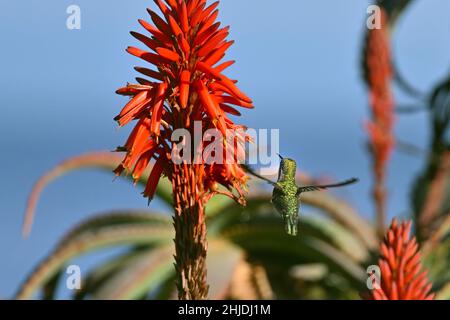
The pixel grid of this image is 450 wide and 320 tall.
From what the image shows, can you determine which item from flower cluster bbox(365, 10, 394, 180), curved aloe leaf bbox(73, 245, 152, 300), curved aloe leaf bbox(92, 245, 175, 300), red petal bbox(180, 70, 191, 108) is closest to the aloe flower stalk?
red petal bbox(180, 70, 191, 108)

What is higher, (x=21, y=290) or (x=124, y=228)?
(x=124, y=228)

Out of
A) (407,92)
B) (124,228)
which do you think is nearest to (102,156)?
(124,228)

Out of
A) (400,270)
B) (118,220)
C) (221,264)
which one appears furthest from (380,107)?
(400,270)

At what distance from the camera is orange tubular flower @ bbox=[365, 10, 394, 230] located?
194 inches

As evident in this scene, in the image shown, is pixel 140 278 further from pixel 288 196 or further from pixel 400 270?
pixel 400 270

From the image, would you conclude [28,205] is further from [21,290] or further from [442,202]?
[442,202]

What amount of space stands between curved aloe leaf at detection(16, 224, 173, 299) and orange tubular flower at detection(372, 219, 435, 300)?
209 cm

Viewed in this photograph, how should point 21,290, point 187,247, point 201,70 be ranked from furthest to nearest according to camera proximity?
1. point 21,290
2. point 187,247
3. point 201,70

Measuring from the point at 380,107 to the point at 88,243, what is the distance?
1.65m

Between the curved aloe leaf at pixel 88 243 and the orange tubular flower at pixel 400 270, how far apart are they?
209cm

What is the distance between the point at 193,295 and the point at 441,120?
350cm

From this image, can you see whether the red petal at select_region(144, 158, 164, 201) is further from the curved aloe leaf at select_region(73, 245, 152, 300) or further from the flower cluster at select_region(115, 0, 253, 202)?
the curved aloe leaf at select_region(73, 245, 152, 300)

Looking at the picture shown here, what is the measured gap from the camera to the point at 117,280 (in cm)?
414

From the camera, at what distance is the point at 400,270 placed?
206 centimetres
